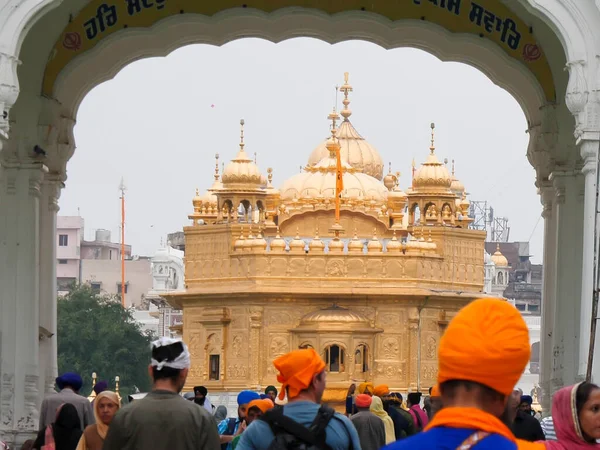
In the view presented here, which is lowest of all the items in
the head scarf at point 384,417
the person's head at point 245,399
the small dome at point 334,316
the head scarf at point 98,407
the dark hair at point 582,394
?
the small dome at point 334,316

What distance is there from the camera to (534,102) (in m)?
18.9

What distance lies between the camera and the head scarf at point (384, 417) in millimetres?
14968

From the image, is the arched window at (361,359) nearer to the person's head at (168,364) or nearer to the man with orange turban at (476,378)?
the person's head at (168,364)

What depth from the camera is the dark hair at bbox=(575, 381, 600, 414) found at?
21.7 feet

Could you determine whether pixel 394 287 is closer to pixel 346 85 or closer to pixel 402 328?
pixel 402 328

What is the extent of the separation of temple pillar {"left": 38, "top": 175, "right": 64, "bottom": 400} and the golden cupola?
4463cm

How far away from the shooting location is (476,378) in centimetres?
454

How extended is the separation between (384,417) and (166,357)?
8335mm

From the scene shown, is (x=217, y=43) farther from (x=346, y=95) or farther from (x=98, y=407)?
(x=346, y=95)

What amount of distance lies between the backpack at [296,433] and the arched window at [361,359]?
47.6 m

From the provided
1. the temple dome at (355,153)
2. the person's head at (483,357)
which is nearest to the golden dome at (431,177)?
the temple dome at (355,153)

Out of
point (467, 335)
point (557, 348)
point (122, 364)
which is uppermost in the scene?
point (467, 335)

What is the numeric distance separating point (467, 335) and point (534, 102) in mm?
14614

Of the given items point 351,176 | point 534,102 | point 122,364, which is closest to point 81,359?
point 122,364
